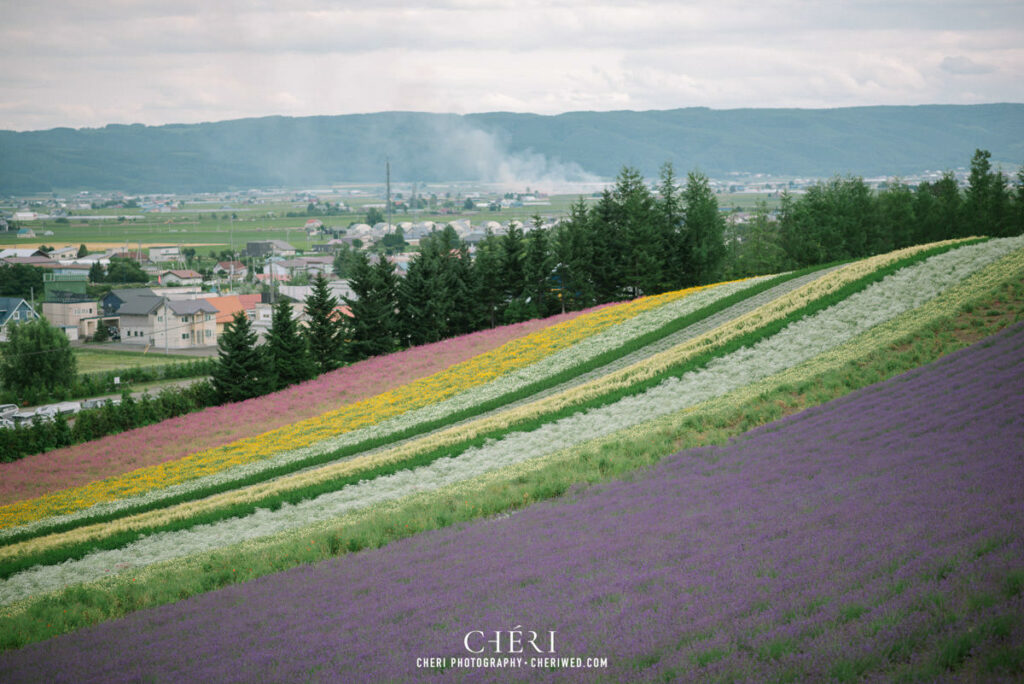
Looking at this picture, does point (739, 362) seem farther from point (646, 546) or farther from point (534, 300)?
point (534, 300)

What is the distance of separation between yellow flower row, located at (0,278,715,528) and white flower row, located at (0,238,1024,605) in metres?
13.0

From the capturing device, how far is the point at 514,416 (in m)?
32.2

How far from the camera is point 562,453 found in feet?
80.0

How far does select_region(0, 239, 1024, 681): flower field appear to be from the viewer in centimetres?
932

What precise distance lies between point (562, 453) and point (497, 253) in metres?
52.6

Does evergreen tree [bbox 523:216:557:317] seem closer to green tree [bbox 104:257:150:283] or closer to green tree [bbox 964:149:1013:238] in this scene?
green tree [bbox 964:149:1013:238]

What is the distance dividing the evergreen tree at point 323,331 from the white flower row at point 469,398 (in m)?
23.9

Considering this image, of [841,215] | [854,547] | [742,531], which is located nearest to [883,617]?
[854,547]

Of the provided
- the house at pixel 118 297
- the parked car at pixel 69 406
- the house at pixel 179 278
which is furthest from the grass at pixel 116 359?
the house at pixel 179 278

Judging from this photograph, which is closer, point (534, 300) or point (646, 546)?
point (646, 546)

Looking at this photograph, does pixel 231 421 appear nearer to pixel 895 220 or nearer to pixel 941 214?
pixel 941 214

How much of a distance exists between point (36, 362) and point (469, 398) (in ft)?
185

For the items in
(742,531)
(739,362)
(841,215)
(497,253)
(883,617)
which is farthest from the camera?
(841,215)

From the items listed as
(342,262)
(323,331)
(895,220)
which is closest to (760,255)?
(895,220)
